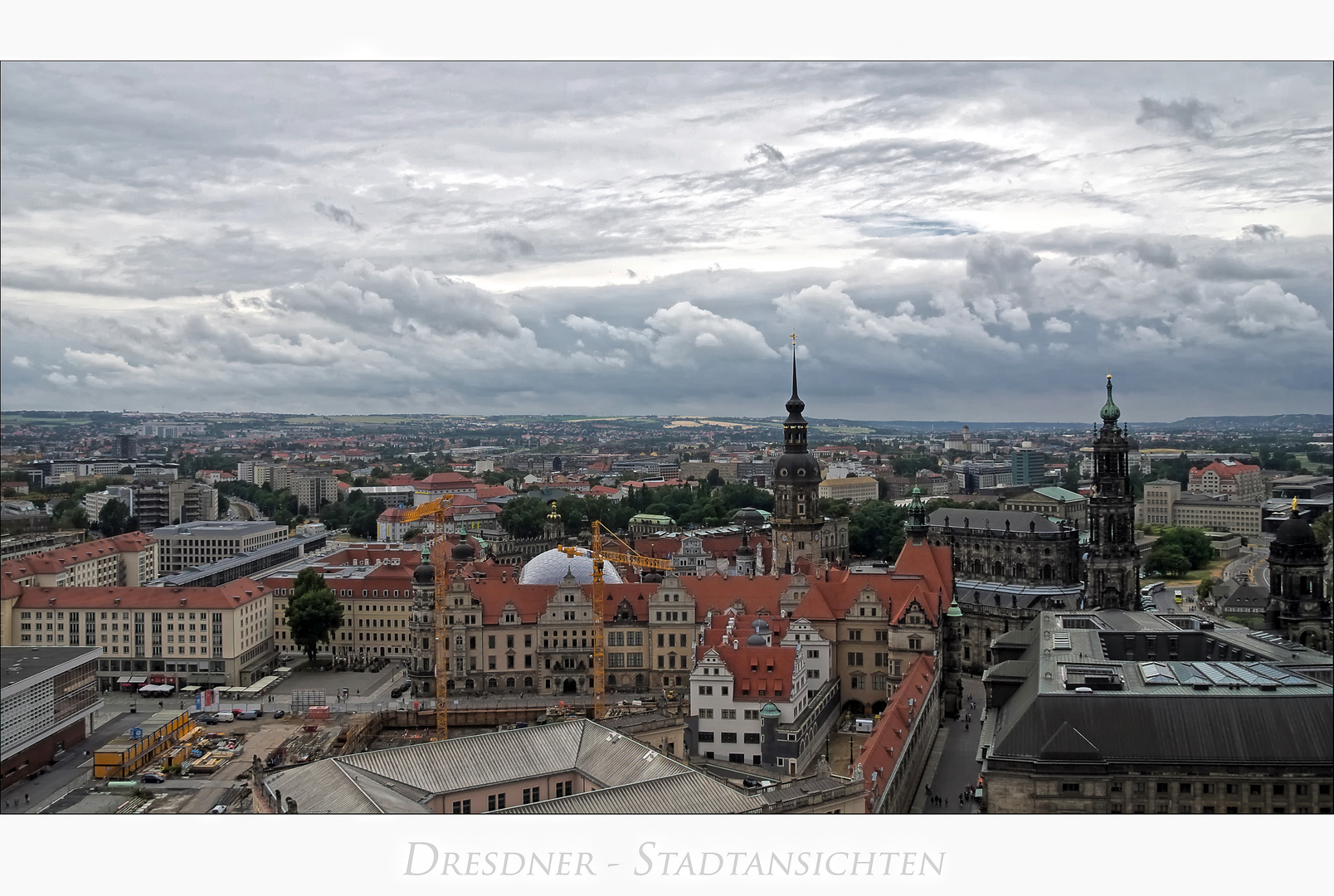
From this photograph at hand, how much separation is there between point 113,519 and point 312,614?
39.6 meters

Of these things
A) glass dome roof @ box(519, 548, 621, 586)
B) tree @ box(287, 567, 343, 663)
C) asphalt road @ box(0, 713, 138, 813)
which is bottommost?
asphalt road @ box(0, 713, 138, 813)

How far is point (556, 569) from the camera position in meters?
42.9

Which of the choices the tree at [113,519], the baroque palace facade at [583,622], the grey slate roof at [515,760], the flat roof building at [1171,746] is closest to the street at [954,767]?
the baroque palace facade at [583,622]

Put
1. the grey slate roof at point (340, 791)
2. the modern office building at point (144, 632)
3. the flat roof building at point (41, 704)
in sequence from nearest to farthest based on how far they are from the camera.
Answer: the grey slate roof at point (340, 791)
the flat roof building at point (41, 704)
the modern office building at point (144, 632)

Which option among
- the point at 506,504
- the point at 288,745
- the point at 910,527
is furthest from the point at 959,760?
the point at 506,504

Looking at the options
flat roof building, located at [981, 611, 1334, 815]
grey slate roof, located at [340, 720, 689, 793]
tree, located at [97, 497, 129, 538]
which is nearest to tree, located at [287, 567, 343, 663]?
grey slate roof, located at [340, 720, 689, 793]

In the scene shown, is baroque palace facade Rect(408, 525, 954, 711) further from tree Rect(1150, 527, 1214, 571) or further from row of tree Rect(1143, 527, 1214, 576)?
tree Rect(1150, 527, 1214, 571)

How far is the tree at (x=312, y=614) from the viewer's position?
148 ft

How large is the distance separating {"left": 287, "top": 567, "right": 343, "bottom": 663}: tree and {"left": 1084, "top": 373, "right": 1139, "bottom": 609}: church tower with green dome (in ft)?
95.1

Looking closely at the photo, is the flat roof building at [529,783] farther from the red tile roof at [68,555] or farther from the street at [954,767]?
the red tile roof at [68,555]

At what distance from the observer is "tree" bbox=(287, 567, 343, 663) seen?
4497 centimetres

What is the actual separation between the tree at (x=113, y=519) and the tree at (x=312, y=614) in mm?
35400

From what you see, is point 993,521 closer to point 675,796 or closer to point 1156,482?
point 675,796

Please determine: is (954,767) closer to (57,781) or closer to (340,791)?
(340,791)
